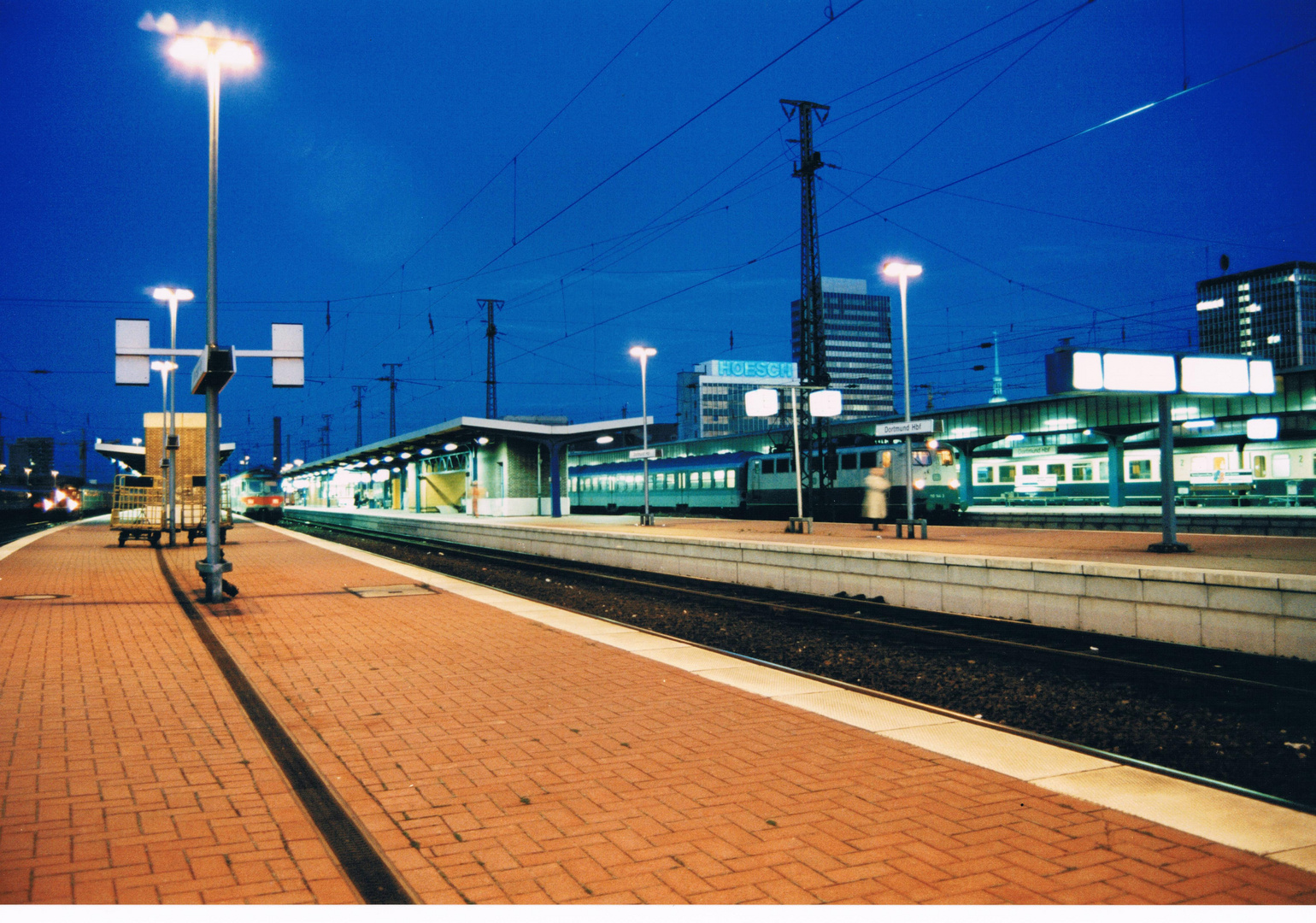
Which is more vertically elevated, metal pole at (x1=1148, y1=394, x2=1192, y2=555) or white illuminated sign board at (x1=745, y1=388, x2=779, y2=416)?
white illuminated sign board at (x1=745, y1=388, x2=779, y2=416)

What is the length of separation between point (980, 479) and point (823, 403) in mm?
18047

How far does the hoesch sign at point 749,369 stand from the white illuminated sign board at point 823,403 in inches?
1426

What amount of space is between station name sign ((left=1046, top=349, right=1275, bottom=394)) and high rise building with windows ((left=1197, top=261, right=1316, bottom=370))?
9071 centimetres

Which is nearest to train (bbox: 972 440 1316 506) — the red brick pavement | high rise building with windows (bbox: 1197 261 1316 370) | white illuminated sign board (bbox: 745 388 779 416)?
white illuminated sign board (bbox: 745 388 779 416)

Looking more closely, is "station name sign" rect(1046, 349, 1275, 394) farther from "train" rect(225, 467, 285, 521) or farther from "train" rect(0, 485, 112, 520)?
"train" rect(0, 485, 112, 520)

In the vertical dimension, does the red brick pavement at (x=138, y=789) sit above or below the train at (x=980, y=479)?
below

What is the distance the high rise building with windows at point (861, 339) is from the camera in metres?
134

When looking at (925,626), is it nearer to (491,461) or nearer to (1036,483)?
(1036,483)

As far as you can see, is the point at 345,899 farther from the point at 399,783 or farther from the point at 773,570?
the point at 773,570

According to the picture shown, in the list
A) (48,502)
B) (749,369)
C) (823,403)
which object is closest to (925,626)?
(823,403)

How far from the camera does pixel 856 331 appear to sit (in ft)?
449

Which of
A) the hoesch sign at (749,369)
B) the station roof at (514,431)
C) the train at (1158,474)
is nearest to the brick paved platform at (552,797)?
the station roof at (514,431)

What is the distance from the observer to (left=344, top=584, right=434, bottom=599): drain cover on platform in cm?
1293

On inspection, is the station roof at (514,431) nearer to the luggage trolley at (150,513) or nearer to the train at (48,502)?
the luggage trolley at (150,513)
